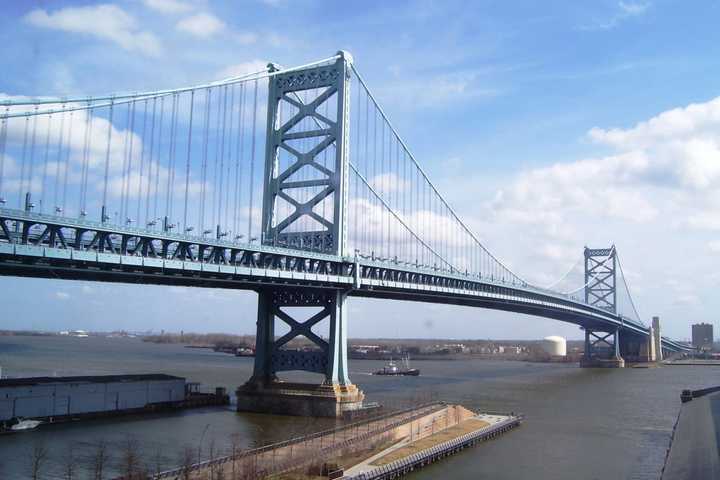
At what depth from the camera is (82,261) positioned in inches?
1100

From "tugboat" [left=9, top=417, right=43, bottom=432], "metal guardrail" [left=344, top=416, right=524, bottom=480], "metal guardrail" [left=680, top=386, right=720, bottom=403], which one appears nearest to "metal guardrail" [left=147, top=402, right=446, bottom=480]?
"metal guardrail" [left=344, top=416, right=524, bottom=480]

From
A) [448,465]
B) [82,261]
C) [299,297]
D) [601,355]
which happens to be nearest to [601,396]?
[299,297]

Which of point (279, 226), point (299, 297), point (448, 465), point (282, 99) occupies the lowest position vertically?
A: point (448, 465)

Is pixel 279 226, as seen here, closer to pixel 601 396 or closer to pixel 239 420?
pixel 239 420

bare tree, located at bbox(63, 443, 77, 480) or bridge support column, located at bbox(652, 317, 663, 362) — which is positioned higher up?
bridge support column, located at bbox(652, 317, 663, 362)

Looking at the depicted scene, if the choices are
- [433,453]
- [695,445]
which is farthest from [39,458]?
[695,445]

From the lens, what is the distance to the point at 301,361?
41750mm

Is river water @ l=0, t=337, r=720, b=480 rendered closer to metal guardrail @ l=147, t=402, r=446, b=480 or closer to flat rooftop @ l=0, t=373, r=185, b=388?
metal guardrail @ l=147, t=402, r=446, b=480

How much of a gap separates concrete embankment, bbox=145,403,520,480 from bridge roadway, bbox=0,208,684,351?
8.63m

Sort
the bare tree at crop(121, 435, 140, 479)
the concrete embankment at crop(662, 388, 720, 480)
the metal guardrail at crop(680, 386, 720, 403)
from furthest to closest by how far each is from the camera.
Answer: the metal guardrail at crop(680, 386, 720, 403) → the concrete embankment at crop(662, 388, 720, 480) → the bare tree at crop(121, 435, 140, 479)

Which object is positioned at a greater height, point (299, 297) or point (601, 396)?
point (299, 297)

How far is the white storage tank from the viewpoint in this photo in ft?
509

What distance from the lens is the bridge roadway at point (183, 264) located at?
26578mm

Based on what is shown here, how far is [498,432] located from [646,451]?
7001mm
